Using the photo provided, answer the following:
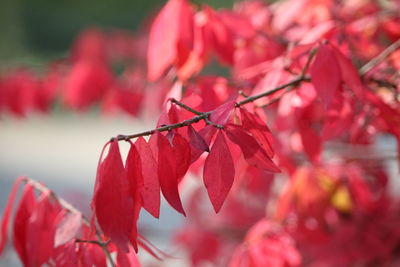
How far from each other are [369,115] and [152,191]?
45cm

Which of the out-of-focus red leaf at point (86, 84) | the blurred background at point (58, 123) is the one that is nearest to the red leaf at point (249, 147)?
the out-of-focus red leaf at point (86, 84)

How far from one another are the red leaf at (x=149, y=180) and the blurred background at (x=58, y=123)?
4.70 ft

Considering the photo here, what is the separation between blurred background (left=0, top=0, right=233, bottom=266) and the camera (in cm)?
393

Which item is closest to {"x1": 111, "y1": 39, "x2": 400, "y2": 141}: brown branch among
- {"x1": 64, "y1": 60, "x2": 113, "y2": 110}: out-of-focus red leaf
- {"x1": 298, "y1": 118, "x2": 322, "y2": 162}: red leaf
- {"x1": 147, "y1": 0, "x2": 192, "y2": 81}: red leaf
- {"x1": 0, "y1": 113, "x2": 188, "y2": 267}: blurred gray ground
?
{"x1": 298, "y1": 118, "x2": 322, "y2": 162}: red leaf

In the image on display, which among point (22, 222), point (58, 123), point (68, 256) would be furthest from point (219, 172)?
point (58, 123)

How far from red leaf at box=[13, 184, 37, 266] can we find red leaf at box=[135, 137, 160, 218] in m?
0.28

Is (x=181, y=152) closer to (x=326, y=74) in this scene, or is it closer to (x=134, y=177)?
(x=134, y=177)

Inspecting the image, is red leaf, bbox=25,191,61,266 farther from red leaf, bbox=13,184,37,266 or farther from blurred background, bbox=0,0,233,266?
blurred background, bbox=0,0,233,266

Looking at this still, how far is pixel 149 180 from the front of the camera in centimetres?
65

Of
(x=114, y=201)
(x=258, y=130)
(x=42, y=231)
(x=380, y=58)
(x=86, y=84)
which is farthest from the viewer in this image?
(x=86, y=84)

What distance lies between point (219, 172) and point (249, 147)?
0.16ft

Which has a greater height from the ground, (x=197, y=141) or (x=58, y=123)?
(x=58, y=123)

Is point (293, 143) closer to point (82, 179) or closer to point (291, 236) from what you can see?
point (291, 236)

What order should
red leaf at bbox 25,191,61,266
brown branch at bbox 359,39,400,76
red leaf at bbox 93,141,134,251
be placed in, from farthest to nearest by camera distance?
brown branch at bbox 359,39,400,76, red leaf at bbox 25,191,61,266, red leaf at bbox 93,141,134,251
